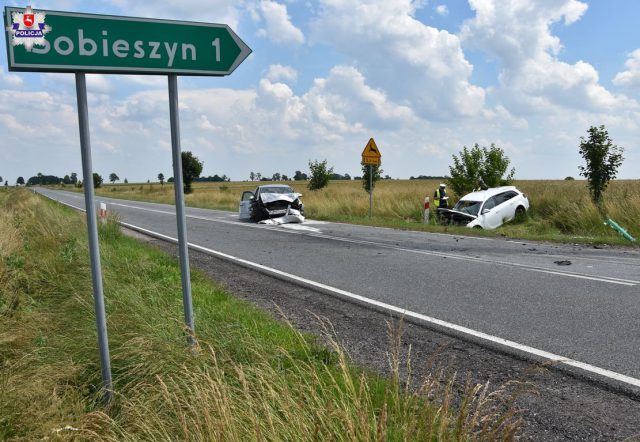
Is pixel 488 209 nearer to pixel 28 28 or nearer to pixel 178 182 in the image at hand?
pixel 178 182

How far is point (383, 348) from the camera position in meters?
4.60

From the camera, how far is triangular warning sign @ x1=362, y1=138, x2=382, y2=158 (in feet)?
63.3

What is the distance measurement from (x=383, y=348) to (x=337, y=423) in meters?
2.21

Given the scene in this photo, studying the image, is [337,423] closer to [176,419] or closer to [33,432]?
[176,419]

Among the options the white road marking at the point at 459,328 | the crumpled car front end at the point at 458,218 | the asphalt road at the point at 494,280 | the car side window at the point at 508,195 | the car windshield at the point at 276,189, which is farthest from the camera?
the car windshield at the point at 276,189

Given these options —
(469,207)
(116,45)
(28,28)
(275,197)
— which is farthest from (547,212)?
(28,28)

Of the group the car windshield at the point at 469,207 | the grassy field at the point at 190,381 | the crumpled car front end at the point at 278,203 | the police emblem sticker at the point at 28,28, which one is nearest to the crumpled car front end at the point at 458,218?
the car windshield at the point at 469,207

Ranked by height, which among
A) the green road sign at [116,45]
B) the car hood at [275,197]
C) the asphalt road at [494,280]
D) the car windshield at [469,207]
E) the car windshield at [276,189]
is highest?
the green road sign at [116,45]

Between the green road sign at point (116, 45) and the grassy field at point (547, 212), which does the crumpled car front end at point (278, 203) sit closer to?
the grassy field at point (547, 212)

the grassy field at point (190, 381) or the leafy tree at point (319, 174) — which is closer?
the grassy field at point (190, 381)

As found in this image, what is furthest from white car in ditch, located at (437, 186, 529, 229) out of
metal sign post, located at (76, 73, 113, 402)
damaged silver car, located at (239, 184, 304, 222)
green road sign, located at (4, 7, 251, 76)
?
metal sign post, located at (76, 73, 113, 402)

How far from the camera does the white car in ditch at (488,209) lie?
1614cm

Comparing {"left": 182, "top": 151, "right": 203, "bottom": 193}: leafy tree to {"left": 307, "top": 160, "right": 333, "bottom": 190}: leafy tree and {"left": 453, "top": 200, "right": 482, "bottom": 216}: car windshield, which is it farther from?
{"left": 453, "top": 200, "right": 482, "bottom": 216}: car windshield

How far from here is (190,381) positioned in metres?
2.92
